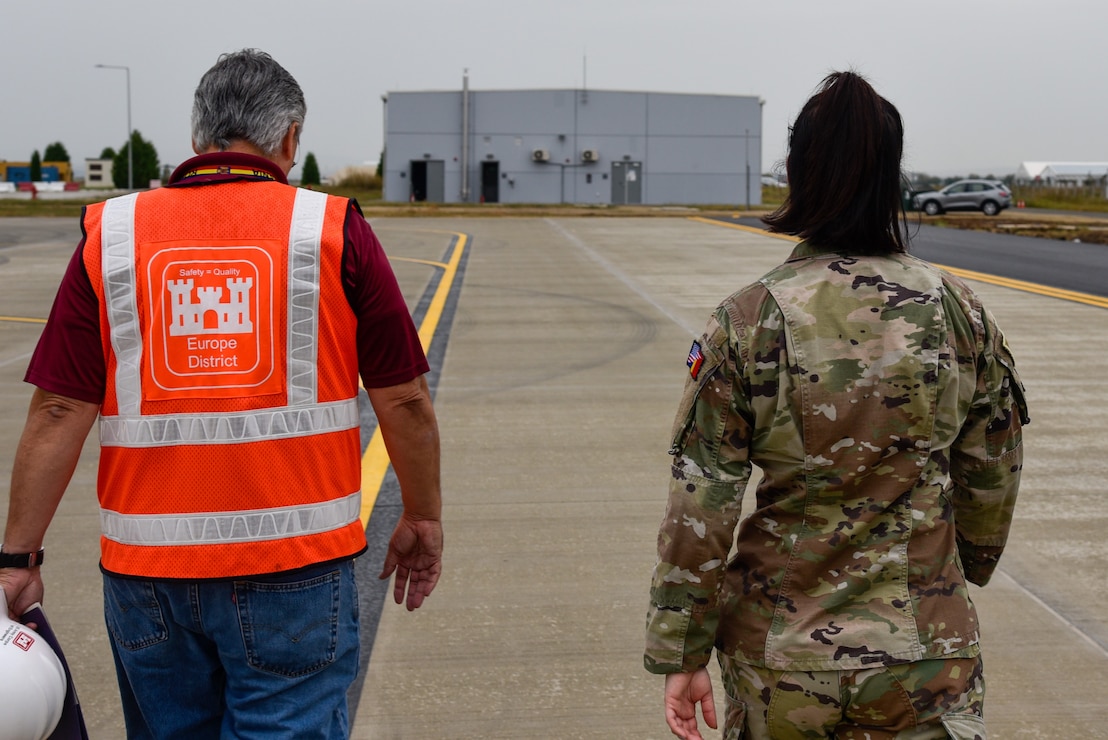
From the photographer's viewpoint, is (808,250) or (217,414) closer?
(808,250)

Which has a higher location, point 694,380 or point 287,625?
point 694,380

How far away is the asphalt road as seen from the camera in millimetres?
16812

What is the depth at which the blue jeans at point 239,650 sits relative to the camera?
2.30 m

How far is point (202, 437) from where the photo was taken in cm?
230

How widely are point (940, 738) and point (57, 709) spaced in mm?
1678

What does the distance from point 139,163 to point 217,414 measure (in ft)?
258

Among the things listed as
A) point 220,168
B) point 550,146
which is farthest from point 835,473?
point 550,146

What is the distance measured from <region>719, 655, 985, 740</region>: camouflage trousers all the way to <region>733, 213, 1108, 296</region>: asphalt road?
12.0 meters

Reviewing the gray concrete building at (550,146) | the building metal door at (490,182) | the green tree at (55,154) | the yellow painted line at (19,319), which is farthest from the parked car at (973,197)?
the green tree at (55,154)

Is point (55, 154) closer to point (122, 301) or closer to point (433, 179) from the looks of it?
point (433, 179)

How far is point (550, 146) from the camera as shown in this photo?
195 feet

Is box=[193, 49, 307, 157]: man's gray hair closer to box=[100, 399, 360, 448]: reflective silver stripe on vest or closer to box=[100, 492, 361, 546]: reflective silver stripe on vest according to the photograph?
box=[100, 399, 360, 448]: reflective silver stripe on vest

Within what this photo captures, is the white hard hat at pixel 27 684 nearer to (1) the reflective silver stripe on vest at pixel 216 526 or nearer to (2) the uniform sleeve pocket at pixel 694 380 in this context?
(1) the reflective silver stripe on vest at pixel 216 526

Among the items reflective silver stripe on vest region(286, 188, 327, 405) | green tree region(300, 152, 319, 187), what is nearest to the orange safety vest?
reflective silver stripe on vest region(286, 188, 327, 405)
